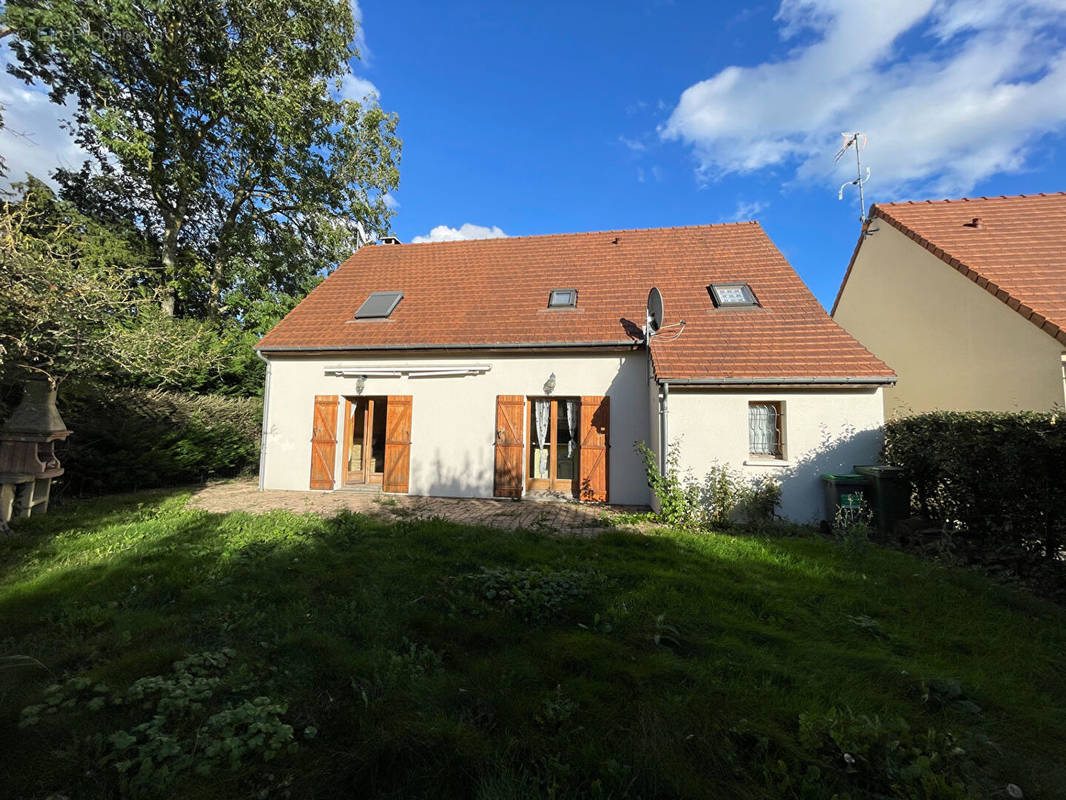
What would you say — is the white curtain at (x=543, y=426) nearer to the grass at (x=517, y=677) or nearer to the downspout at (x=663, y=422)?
the downspout at (x=663, y=422)

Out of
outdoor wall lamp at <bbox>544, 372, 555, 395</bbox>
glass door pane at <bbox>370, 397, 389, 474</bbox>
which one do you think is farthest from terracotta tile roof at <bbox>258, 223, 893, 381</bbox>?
glass door pane at <bbox>370, 397, 389, 474</bbox>

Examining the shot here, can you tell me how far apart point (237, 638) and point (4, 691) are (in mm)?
997

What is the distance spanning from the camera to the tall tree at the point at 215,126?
38.1ft

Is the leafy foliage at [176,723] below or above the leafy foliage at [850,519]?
below

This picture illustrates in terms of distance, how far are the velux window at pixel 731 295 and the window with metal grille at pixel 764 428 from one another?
2552mm

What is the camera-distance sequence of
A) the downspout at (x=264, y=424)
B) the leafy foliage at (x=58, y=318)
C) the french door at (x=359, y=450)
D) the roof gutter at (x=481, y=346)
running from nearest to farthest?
the leafy foliage at (x=58, y=318), the roof gutter at (x=481, y=346), the downspout at (x=264, y=424), the french door at (x=359, y=450)

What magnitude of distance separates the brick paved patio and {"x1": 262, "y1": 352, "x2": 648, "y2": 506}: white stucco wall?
0.47 m

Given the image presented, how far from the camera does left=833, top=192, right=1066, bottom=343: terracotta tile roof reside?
22.0 ft

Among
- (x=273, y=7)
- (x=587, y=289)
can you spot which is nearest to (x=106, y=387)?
(x=587, y=289)

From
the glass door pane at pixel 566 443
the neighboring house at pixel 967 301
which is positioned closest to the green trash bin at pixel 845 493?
the neighboring house at pixel 967 301

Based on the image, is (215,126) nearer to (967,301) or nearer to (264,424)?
(264,424)

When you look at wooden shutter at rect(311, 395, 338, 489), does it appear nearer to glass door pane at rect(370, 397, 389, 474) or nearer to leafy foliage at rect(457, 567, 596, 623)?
glass door pane at rect(370, 397, 389, 474)

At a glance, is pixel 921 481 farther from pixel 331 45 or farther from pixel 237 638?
pixel 331 45

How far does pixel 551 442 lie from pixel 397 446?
312 centimetres
